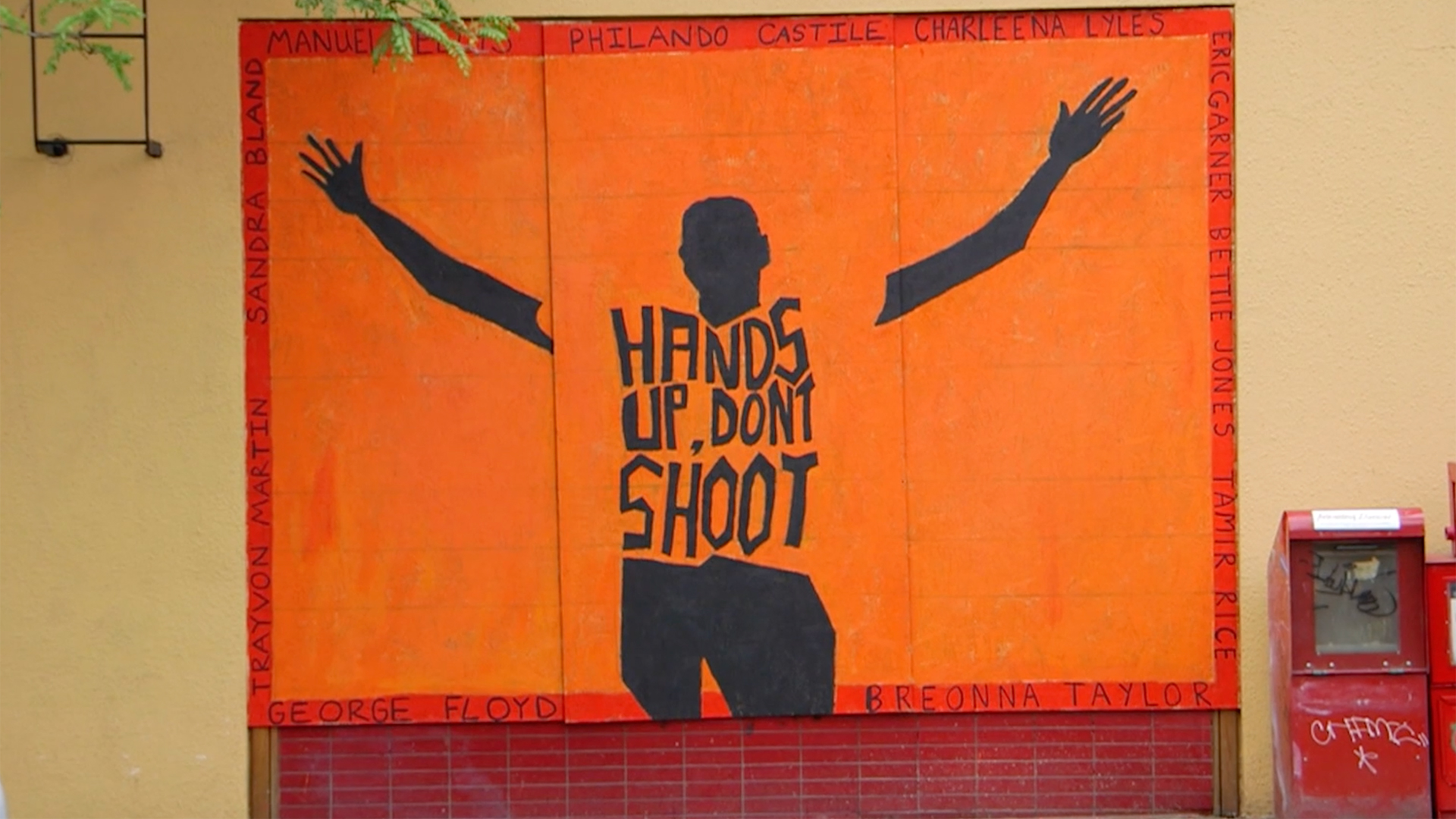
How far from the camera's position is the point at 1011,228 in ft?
23.8

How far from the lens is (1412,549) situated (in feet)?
21.5

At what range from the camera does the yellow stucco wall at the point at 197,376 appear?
722 cm

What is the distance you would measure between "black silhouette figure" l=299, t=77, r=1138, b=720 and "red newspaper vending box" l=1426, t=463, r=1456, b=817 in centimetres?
227

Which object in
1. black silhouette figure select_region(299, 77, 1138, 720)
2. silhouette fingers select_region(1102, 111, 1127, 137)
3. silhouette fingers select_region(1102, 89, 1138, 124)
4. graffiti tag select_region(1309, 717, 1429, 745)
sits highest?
silhouette fingers select_region(1102, 89, 1138, 124)

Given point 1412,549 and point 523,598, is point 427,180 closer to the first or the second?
point 523,598

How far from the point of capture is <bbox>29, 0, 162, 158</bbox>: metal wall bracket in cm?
720

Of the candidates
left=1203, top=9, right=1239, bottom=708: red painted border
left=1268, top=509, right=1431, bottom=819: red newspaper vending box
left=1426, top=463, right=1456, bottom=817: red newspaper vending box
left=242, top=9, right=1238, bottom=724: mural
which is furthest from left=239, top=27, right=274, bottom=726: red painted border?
left=1426, top=463, right=1456, bottom=817: red newspaper vending box

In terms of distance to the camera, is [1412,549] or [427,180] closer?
[1412,549]

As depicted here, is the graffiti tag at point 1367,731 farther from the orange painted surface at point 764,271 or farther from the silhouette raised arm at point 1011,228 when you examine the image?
the silhouette raised arm at point 1011,228

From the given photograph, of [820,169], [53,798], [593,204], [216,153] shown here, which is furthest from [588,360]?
[53,798]

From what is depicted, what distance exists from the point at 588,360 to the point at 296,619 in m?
1.77

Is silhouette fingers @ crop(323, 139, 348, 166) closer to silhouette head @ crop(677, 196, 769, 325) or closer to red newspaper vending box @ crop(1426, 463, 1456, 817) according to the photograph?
silhouette head @ crop(677, 196, 769, 325)

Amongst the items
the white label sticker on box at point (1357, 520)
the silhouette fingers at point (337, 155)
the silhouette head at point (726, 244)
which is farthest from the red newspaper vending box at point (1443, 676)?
the silhouette fingers at point (337, 155)

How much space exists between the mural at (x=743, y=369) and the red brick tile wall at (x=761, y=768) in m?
0.14
